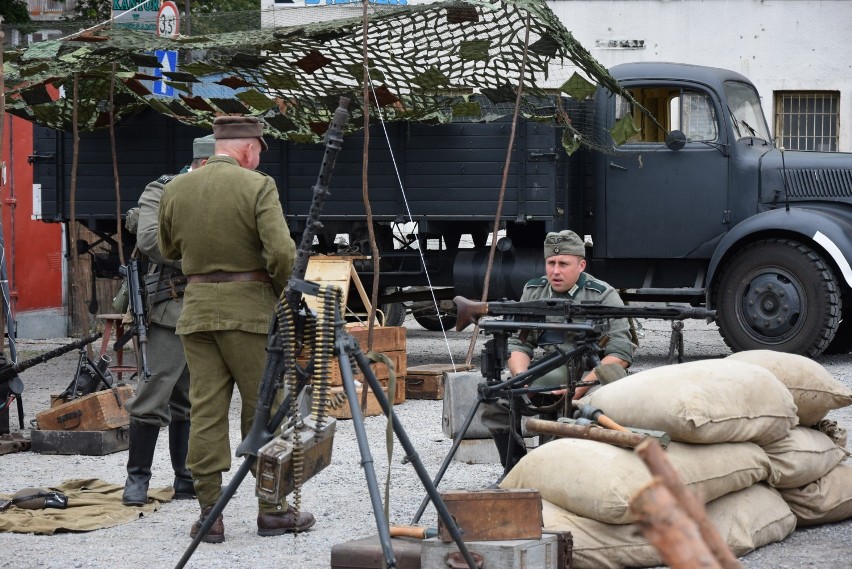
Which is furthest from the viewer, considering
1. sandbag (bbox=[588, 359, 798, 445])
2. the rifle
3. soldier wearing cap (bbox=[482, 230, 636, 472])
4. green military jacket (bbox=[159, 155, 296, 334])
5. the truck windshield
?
the truck windshield

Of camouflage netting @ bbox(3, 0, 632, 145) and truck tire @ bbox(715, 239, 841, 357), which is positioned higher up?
camouflage netting @ bbox(3, 0, 632, 145)

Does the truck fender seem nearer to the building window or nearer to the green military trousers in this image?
the green military trousers

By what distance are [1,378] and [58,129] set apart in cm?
420

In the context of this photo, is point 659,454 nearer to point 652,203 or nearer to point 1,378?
point 1,378

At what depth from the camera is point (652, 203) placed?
11.2 m

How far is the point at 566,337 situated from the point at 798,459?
1.06 metres

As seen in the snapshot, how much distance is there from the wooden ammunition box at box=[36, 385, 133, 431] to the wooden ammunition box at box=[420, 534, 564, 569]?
3685 millimetres

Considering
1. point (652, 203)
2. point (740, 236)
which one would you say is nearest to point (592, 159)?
point (652, 203)

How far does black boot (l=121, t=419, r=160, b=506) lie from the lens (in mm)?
5805

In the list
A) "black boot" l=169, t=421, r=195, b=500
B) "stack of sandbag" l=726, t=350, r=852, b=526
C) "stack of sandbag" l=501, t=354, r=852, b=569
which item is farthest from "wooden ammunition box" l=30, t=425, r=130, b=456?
"stack of sandbag" l=726, t=350, r=852, b=526

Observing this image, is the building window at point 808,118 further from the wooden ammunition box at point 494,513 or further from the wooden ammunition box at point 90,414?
the wooden ammunition box at point 494,513

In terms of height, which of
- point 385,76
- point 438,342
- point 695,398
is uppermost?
point 385,76

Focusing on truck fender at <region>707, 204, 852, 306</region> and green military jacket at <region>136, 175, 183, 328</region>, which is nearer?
green military jacket at <region>136, 175, 183, 328</region>

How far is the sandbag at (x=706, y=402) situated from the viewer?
4715 millimetres
